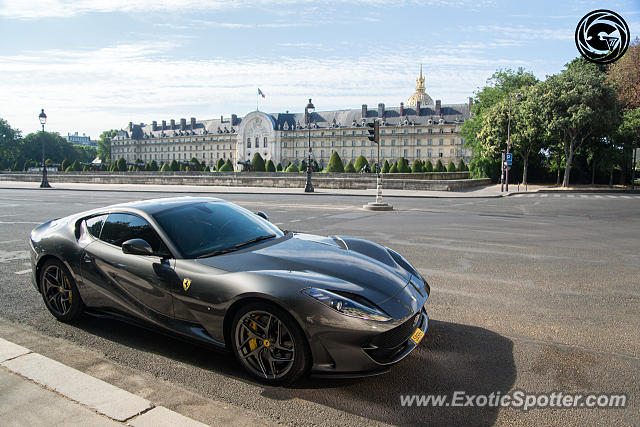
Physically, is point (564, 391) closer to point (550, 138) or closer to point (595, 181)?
point (550, 138)

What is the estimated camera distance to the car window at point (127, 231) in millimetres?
4262

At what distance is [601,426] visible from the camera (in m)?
2.86

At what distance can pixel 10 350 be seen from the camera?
13.0 ft

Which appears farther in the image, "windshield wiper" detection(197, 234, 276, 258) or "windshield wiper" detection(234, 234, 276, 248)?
"windshield wiper" detection(234, 234, 276, 248)

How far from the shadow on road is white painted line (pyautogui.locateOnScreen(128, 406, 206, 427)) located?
0.58 meters

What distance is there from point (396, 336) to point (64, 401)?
241 centimetres

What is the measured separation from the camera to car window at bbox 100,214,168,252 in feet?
14.0

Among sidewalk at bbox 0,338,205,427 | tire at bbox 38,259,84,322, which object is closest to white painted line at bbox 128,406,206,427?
sidewalk at bbox 0,338,205,427

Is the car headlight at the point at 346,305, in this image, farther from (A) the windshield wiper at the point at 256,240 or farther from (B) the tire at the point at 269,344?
(A) the windshield wiper at the point at 256,240

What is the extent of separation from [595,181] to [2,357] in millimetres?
61136

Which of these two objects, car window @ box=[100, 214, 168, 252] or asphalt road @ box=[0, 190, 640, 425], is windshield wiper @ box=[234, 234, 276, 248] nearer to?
Answer: car window @ box=[100, 214, 168, 252]

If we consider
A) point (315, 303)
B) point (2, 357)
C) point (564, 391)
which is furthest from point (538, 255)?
point (2, 357)

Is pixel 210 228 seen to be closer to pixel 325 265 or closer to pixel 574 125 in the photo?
pixel 325 265

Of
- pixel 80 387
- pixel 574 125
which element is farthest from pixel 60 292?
pixel 574 125
